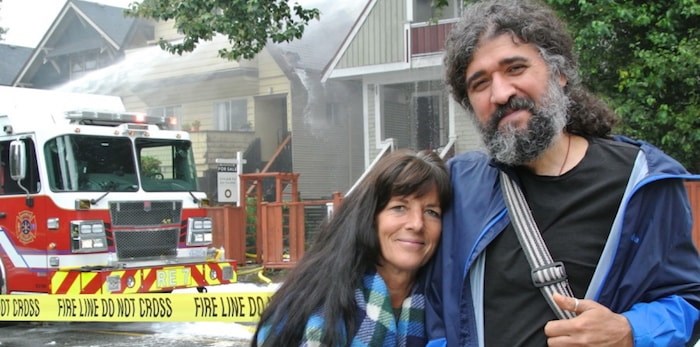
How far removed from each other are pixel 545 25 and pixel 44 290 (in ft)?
24.1

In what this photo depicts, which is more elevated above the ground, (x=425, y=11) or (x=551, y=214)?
(x=425, y=11)

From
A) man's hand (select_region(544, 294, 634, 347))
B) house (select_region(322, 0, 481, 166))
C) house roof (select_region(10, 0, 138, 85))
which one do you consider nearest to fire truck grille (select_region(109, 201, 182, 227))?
man's hand (select_region(544, 294, 634, 347))

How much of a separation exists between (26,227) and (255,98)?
42.8 feet

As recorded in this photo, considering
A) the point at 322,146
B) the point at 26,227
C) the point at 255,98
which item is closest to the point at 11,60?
the point at 255,98

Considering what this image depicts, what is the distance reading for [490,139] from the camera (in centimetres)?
189

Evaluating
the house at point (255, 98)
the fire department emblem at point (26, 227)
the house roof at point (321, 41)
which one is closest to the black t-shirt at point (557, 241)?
the fire department emblem at point (26, 227)

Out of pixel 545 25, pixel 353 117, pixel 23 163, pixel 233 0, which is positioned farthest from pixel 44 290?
pixel 353 117

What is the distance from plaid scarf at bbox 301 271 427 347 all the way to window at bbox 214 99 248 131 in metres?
19.3

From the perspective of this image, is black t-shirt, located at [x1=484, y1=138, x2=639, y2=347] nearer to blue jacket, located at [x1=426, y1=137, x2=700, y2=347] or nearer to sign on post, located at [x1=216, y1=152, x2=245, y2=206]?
blue jacket, located at [x1=426, y1=137, x2=700, y2=347]

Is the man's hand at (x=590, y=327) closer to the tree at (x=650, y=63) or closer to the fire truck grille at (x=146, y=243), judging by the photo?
the tree at (x=650, y=63)

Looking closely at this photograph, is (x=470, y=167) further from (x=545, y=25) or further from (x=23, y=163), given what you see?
(x=23, y=163)

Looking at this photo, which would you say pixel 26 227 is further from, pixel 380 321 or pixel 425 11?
pixel 425 11

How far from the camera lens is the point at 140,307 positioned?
6.59 m

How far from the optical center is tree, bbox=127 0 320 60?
32.3 ft
